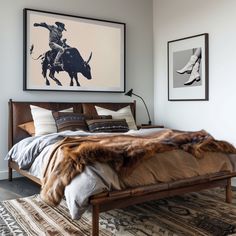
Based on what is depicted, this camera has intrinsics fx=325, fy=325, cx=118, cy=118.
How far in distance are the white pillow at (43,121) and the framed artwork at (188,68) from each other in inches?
82.7

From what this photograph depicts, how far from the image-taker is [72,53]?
4.87 metres

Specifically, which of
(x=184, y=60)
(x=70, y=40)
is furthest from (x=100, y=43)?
(x=184, y=60)

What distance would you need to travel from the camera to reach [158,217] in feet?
9.62

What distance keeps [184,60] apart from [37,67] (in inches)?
88.4

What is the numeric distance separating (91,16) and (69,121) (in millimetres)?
1842

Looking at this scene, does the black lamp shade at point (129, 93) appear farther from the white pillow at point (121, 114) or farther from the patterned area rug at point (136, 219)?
the patterned area rug at point (136, 219)

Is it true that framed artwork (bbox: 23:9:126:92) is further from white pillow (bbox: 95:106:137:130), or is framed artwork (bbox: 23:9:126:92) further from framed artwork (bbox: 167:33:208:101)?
framed artwork (bbox: 167:33:208:101)

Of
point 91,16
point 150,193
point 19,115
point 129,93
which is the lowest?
point 150,193

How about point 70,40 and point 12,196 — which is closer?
point 12,196

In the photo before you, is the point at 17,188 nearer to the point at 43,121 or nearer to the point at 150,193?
the point at 43,121

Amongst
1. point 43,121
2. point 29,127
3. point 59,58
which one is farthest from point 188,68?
point 29,127

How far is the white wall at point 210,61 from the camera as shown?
4402mm

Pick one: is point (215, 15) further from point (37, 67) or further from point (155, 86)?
point (37, 67)

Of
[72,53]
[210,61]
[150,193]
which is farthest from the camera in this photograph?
[72,53]
